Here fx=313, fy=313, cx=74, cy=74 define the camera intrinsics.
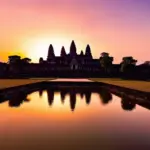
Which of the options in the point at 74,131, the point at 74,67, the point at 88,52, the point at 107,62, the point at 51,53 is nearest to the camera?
the point at 74,131

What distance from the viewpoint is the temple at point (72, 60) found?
9489 cm

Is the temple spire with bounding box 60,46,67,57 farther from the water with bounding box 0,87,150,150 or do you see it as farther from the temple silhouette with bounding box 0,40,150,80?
the water with bounding box 0,87,150,150

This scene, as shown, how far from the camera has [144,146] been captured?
6512 mm

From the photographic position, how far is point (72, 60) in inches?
3880

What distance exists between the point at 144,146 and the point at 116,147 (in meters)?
0.61

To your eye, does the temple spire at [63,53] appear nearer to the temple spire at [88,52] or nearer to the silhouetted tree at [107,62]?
the temple spire at [88,52]

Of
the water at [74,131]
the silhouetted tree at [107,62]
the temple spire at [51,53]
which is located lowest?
the water at [74,131]

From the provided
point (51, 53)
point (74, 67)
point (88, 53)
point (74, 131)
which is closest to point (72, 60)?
point (74, 67)

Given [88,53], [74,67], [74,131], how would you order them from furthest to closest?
[88,53] < [74,67] < [74,131]

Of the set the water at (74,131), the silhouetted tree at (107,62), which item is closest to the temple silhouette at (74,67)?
the silhouetted tree at (107,62)

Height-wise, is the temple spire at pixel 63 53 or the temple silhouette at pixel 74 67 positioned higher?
the temple spire at pixel 63 53

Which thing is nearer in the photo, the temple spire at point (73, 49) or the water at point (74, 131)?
the water at point (74, 131)

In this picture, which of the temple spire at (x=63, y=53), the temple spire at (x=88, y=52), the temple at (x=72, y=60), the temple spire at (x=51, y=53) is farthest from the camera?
the temple spire at (x=88, y=52)

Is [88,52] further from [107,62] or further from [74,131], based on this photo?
[74,131]
